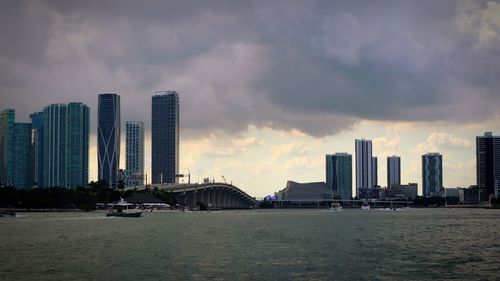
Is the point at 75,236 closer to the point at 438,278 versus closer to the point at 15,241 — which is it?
the point at 15,241

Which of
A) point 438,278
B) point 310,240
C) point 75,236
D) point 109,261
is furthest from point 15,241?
point 438,278

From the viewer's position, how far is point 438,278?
51.3 meters

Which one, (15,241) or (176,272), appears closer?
(176,272)

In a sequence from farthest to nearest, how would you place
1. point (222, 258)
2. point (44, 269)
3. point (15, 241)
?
point (15, 241)
point (222, 258)
point (44, 269)

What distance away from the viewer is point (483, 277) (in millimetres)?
52156

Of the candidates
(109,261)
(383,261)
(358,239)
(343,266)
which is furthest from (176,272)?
(358,239)

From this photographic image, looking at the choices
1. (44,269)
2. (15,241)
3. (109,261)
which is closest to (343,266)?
(109,261)

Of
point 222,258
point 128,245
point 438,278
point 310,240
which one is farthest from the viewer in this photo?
point 310,240

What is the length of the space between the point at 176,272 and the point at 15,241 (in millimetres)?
38248

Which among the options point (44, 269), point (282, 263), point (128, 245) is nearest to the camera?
point (44, 269)

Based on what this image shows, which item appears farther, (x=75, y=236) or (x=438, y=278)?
(x=75, y=236)

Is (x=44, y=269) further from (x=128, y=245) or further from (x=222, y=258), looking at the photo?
(x=128, y=245)

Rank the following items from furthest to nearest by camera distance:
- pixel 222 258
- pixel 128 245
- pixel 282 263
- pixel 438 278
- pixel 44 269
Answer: pixel 128 245 → pixel 222 258 → pixel 282 263 → pixel 44 269 → pixel 438 278

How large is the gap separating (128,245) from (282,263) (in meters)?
25.5
